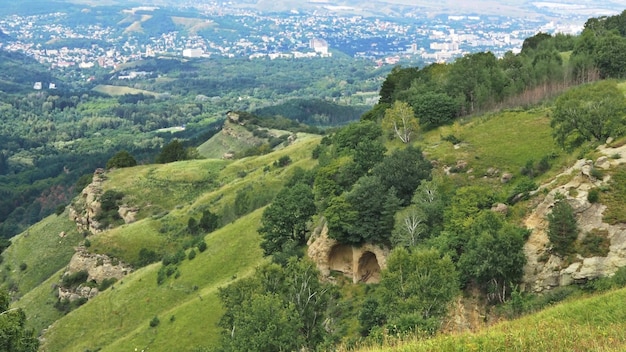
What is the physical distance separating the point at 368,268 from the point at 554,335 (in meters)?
25.6

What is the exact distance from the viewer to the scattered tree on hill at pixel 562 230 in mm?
26859

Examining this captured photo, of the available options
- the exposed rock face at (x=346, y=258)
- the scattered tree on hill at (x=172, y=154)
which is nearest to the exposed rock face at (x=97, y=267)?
the exposed rock face at (x=346, y=258)

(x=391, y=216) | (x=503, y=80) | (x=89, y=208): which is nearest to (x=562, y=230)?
(x=391, y=216)

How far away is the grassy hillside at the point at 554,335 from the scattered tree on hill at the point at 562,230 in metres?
10.2

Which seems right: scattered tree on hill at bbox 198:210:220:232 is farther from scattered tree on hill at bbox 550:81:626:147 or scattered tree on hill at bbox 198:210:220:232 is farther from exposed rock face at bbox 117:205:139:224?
scattered tree on hill at bbox 550:81:626:147

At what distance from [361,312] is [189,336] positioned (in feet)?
51.6

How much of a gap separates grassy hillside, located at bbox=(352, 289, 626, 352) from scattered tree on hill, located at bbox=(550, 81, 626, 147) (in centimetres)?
2111

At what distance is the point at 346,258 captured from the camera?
39.8 m

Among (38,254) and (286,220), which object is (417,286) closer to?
(286,220)

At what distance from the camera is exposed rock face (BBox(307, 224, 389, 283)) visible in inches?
1501

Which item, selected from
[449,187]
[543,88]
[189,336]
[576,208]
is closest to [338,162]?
[449,187]

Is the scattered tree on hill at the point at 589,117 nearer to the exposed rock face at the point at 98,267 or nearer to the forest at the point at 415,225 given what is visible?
the forest at the point at 415,225

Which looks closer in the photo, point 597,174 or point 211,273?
point 597,174

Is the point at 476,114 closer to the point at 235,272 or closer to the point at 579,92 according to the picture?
the point at 579,92
